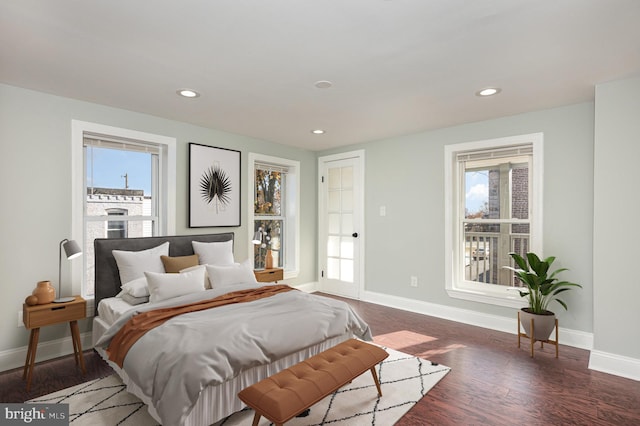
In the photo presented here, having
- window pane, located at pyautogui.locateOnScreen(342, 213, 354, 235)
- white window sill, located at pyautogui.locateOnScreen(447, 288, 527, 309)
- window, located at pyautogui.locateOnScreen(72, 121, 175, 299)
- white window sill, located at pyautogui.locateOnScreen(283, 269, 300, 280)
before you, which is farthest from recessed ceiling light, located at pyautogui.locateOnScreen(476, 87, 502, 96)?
white window sill, located at pyautogui.locateOnScreen(283, 269, 300, 280)

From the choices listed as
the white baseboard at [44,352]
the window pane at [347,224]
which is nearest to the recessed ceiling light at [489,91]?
the window pane at [347,224]

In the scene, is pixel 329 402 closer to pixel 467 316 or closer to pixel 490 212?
pixel 467 316

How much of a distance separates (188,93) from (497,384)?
11.8 feet

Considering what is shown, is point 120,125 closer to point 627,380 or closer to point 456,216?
point 456,216

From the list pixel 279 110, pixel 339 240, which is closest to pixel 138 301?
pixel 279 110

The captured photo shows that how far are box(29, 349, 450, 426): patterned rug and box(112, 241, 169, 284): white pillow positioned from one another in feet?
2.96

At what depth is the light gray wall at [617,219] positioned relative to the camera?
2.77 m

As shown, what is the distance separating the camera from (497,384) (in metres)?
2.65

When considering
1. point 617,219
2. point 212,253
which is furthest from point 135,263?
point 617,219

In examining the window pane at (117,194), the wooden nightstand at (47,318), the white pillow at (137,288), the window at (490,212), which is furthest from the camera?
the window at (490,212)

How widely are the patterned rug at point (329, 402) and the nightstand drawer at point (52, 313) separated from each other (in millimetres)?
564

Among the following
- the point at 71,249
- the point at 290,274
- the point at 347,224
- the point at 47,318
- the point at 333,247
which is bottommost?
the point at 290,274

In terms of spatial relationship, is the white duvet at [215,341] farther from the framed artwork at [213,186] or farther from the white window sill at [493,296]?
the white window sill at [493,296]

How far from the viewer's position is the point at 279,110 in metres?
3.59
